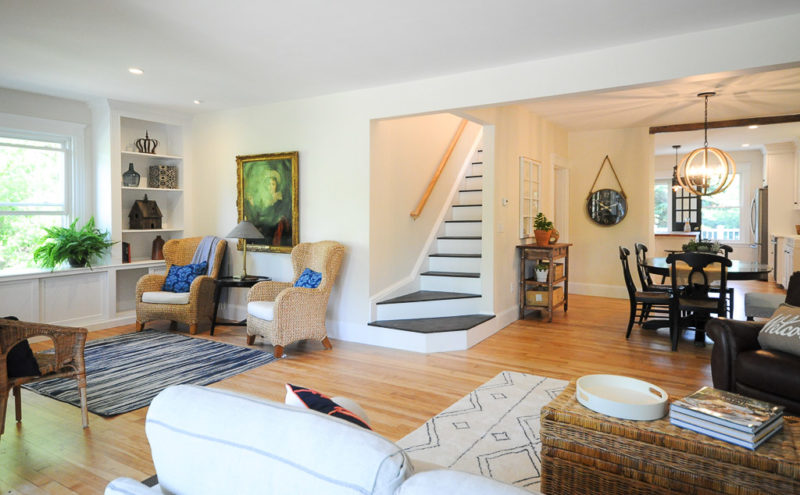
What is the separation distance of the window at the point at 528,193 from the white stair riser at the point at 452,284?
107cm

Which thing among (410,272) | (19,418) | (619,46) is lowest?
(19,418)

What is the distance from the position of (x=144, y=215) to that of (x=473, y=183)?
4349 mm

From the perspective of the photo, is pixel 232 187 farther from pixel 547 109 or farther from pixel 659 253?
pixel 659 253

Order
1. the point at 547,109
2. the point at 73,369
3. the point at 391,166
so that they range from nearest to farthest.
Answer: the point at 73,369
the point at 391,166
the point at 547,109

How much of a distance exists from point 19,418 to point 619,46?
4.73m

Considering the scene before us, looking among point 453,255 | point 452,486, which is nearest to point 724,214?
point 453,255

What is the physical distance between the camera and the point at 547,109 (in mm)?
6262

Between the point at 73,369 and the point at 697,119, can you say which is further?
Result: the point at 697,119

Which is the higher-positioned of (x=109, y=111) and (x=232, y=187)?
(x=109, y=111)

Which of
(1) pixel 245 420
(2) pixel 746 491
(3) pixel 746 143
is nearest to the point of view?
(1) pixel 245 420

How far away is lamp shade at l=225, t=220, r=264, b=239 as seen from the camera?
5.30 metres

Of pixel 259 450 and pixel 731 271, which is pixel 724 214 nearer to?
pixel 731 271

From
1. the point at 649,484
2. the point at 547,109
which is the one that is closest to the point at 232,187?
the point at 547,109

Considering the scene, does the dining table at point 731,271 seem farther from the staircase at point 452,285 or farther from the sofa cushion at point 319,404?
the sofa cushion at point 319,404
